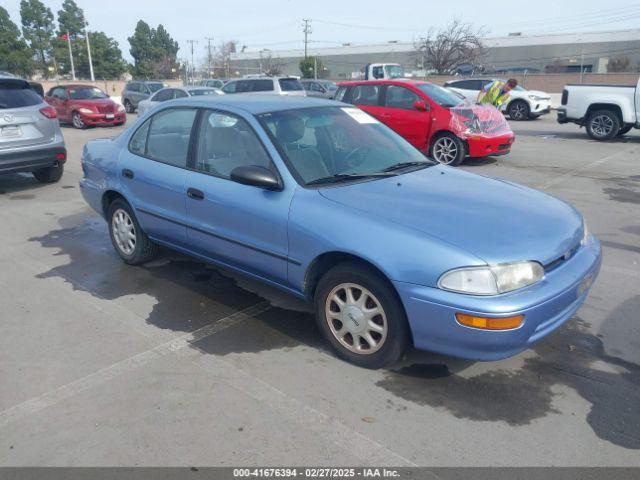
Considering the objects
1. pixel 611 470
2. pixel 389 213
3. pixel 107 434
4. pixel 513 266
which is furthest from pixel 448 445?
pixel 107 434

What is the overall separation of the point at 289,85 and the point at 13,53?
49481 millimetres

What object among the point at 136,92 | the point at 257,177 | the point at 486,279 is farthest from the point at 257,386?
the point at 136,92

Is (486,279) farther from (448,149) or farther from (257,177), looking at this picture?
(448,149)

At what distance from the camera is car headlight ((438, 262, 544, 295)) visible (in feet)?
9.53

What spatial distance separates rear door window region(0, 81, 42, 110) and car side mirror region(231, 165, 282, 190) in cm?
623

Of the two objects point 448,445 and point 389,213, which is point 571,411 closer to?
point 448,445

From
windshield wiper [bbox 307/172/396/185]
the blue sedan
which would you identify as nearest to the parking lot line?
the blue sedan

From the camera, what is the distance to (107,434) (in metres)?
2.88

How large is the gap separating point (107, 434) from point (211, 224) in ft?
5.83

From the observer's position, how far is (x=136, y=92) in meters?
26.9

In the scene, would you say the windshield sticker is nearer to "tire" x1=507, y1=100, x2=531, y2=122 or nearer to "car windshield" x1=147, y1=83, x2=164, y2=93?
"tire" x1=507, y1=100, x2=531, y2=122

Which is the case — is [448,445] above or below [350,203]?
below

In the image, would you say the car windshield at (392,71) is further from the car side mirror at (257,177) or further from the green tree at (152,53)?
the green tree at (152,53)

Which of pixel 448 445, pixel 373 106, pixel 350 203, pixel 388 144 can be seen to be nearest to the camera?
pixel 448 445
